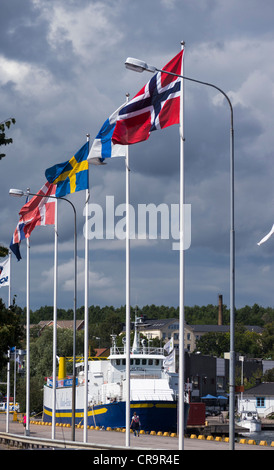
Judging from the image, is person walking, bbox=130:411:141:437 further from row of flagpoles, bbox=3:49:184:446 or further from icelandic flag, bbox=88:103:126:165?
icelandic flag, bbox=88:103:126:165

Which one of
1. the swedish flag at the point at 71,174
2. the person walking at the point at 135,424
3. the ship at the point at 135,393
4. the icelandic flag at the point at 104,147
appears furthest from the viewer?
the ship at the point at 135,393

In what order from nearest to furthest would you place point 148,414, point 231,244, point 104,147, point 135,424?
point 231,244 → point 104,147 → point 135,424 → point 148,414

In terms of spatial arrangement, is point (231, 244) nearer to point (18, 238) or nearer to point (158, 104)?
point (158, 104)

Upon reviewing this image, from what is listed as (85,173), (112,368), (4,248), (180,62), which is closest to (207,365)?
(112,368)

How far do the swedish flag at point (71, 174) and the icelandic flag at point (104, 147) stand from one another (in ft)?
14.2

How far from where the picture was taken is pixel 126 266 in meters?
33.1

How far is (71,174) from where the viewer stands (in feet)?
119

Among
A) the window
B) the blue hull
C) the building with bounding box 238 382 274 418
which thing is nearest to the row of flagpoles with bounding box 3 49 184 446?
the blue hull

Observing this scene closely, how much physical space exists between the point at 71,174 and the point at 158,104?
36.4 feet

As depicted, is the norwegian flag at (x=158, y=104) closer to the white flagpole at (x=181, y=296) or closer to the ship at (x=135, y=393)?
the white flagpole at (x=181, y=296)

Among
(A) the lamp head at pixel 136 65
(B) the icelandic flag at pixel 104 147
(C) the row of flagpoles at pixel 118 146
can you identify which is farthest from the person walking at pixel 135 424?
(A) the lamp head at pixel 136 65

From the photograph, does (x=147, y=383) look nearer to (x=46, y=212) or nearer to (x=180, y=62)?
(x=46, y=212)

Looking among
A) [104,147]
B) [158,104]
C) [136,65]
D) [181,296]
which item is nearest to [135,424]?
[104,147]

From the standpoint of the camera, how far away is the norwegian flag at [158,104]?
25672 millimetres
